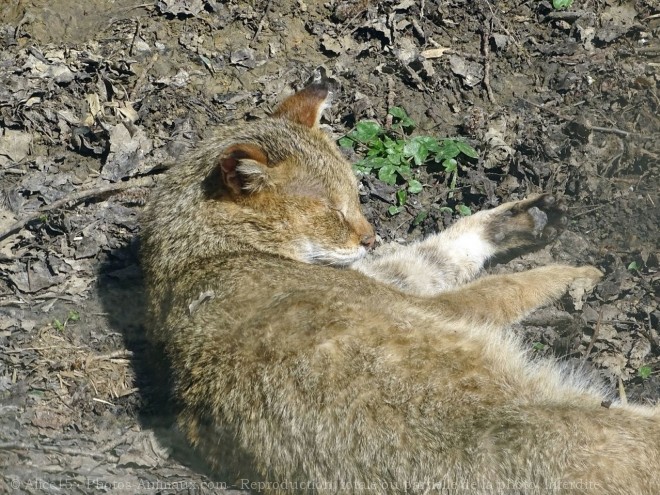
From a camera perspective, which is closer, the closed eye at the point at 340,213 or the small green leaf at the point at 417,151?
the closed eye at the point at 340,213

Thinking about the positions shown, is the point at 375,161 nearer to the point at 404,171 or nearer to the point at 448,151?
the point at 404,171

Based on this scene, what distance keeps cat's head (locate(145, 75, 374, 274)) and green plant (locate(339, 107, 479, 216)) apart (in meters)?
1.38

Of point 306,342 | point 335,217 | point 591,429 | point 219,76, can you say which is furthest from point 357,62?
point 591,429

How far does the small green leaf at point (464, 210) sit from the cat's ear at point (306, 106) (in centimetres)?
187

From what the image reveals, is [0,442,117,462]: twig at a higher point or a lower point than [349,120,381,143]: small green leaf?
lower

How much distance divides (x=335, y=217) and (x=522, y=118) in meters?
2.87

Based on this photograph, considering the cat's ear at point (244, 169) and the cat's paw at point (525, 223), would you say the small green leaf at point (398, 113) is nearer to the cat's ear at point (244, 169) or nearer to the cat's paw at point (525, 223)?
the cat's paw at point (525, 223)

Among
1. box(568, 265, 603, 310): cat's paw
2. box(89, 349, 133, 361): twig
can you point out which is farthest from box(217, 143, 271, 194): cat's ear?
box(568, 265, 603, 310): cat's paw

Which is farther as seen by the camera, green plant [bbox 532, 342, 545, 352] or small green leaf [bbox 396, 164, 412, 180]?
small green leaf [bbox 396, 164, 412, 180]

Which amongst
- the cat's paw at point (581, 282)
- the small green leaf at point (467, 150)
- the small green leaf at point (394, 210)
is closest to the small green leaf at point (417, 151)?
the small green leaf at point (467, 150)

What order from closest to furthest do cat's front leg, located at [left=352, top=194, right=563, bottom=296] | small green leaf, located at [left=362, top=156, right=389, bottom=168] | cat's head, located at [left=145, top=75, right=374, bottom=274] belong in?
1. cat's head, located at [left=145, top=75, right=374, bottom=274]
2. cat's front leg, located at [left=352, top=194, right=563, bottom=296]
3. small green leaf, located at [left=362, top=156, right=389, bottom=168]

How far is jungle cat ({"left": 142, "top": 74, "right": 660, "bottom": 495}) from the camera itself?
4.92 metres

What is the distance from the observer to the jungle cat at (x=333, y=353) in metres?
4.92

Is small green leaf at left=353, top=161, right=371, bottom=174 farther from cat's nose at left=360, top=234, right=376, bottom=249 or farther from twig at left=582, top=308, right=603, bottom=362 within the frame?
twig at left=582, top=308, right=603, bottom=362
